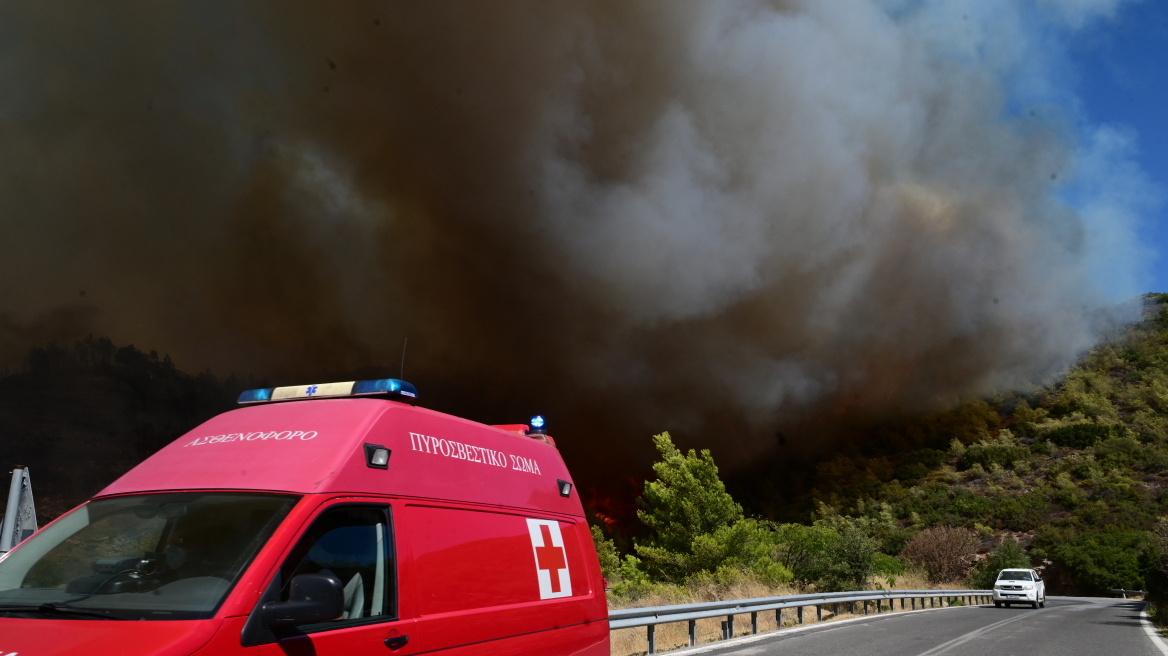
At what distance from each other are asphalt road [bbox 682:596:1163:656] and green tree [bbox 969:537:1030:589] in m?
24.3

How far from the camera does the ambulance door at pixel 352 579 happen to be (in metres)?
2.83

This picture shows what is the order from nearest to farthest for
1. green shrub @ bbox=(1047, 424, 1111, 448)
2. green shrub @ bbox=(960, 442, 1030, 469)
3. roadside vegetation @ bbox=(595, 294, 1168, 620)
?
roadside vegetation @ bbox=(595, 294, 1168, 620) → green shrub @ bbox=(1047, 424, 1111, 448) → green shrub @ bbox=(960, 442, 1030, 469)

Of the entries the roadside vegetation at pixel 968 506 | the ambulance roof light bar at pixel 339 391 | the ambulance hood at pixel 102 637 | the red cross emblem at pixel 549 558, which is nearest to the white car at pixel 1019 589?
the roadside vegetation at pixel 968 506

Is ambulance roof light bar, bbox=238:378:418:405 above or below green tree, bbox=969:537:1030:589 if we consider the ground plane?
above

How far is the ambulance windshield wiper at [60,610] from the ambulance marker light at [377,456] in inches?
41.8

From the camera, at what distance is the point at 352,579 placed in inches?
124

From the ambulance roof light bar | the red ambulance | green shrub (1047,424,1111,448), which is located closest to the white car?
the red ambulance

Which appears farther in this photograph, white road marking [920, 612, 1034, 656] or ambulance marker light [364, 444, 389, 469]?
white road marking [920, 612, 1034, 656]

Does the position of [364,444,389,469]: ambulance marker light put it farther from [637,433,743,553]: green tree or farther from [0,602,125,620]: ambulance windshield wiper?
[637,433,743,553]: green tree

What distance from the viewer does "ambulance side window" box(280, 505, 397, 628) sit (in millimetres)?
2994

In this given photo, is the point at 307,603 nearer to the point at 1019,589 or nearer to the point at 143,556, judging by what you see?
the point at 143,556

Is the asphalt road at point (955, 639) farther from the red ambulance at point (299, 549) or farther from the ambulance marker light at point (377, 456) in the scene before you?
the ambulance marker light at point (377, 456)

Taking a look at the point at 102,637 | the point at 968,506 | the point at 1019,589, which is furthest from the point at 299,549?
the point at 968,506

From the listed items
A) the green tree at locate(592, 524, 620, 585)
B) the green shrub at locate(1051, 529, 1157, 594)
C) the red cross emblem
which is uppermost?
the red cross emblem
